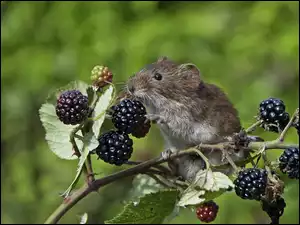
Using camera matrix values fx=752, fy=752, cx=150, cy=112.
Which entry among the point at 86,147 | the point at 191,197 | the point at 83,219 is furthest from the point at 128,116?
the point at 83,219

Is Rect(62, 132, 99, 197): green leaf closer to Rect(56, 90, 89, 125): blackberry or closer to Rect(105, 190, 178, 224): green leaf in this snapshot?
Rect(56, 90, 89, 125): blackberry

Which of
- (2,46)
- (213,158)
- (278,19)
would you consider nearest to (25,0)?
(2,46)

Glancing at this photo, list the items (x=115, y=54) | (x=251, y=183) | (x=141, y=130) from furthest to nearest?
(x=115, y=54) < (x=141, y=130) < (x=251, y=183)

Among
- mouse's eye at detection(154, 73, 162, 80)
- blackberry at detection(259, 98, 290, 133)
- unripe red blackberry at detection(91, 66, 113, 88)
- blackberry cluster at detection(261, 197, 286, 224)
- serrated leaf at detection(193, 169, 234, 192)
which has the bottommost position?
blackberry cluster at detection(261, 197, 286, 224)

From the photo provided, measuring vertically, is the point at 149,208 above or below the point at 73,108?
below

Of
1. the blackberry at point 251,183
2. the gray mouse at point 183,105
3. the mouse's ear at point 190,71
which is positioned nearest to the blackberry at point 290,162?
the blackberry at point 251,183

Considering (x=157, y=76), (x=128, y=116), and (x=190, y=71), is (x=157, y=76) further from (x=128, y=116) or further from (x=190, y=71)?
(x=128, y=116)

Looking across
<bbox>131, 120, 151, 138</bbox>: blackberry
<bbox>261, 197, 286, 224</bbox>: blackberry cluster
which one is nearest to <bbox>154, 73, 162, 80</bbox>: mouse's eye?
<bbox>131, 120, 151, 138</bbox>: blackberry
